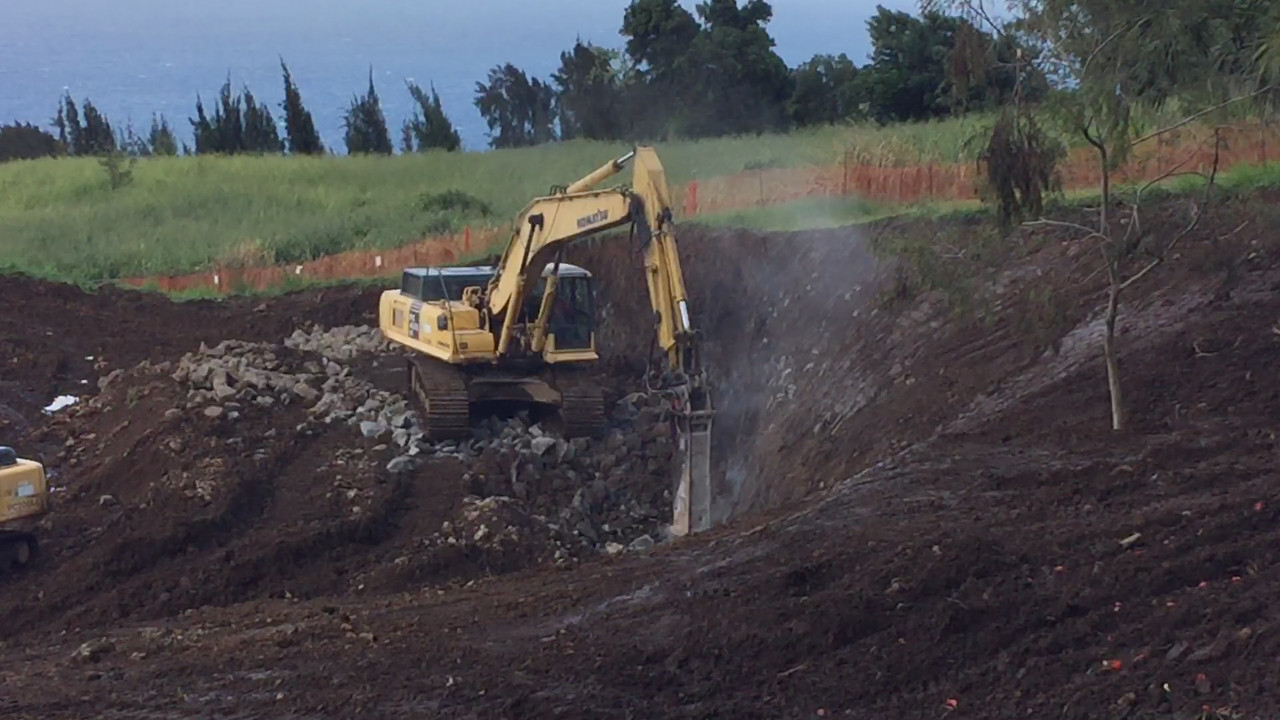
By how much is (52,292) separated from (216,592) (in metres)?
18.4

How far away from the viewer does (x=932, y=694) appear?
7477 mm

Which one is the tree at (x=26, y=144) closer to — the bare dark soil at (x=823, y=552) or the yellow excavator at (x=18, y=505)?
the bare dark soil at (x=823, y=552)

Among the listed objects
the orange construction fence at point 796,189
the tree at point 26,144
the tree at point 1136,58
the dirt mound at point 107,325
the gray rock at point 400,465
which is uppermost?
the tree at point 26,144

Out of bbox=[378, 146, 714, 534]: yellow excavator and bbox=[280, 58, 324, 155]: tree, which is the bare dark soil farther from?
bbox=[280, 58, 324, 155]: tree

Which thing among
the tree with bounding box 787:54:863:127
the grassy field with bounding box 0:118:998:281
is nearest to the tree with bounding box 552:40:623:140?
the grassy field with bounding box 0:118:998:281

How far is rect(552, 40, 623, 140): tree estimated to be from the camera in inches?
2076

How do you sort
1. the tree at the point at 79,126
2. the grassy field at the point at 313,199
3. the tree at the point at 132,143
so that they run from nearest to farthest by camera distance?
the grassy field at the point at 313,199, the tree at the point at 132,143, the tree at the point at 79,126

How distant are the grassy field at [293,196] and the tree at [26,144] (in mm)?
15612

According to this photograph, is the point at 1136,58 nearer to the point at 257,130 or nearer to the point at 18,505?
the point at 18,505

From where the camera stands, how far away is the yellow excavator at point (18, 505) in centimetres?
1496

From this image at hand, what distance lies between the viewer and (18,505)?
49.2 feet

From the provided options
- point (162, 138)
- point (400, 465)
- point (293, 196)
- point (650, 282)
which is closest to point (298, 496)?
point (400, 465)

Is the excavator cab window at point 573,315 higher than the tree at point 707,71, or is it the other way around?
the tree at point 707,71

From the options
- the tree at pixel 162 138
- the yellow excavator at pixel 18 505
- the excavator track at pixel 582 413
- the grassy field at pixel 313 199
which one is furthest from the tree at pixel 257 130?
the yellow excavator at pixel 18 505
